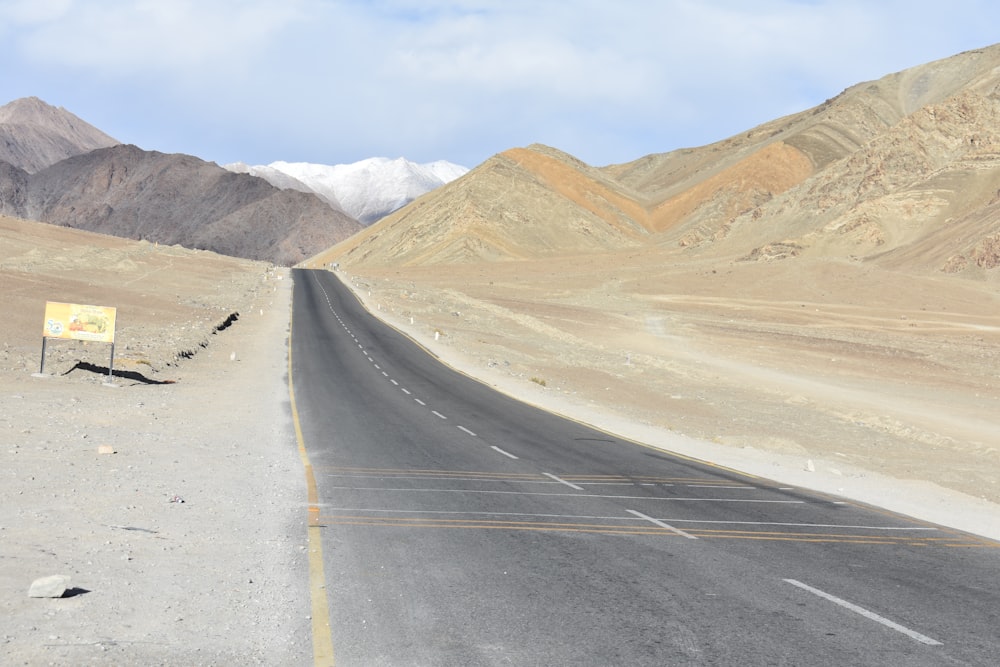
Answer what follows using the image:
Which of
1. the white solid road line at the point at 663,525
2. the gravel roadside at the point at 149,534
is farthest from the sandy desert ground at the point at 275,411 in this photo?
the white solid road line at the point at 663,525

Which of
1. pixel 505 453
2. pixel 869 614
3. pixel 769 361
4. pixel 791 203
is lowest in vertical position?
pixel 505 453

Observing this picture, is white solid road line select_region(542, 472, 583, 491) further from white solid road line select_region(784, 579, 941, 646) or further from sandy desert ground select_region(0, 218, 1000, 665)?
white solid road line select_region(784, 579, 941, 646)

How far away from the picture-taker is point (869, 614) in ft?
28.0

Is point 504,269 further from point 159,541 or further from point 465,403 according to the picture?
point 159,541

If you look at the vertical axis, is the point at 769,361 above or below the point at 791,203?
below

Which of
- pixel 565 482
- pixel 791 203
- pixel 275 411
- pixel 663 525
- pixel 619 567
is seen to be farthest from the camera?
Result: pixel 791 203

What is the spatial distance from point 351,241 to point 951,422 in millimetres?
162172

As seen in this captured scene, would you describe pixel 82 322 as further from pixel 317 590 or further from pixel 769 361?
pixel 769 361

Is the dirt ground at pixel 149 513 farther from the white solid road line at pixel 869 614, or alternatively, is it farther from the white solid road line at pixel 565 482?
the white solid road line at pixel 869 614

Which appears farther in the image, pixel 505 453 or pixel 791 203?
pixel 791 203

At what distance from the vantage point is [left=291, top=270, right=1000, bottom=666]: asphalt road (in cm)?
750

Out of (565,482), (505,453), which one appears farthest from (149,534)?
(505,453)

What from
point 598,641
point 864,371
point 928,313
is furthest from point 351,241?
point 598,641

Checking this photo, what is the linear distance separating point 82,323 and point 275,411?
704 centimetres
